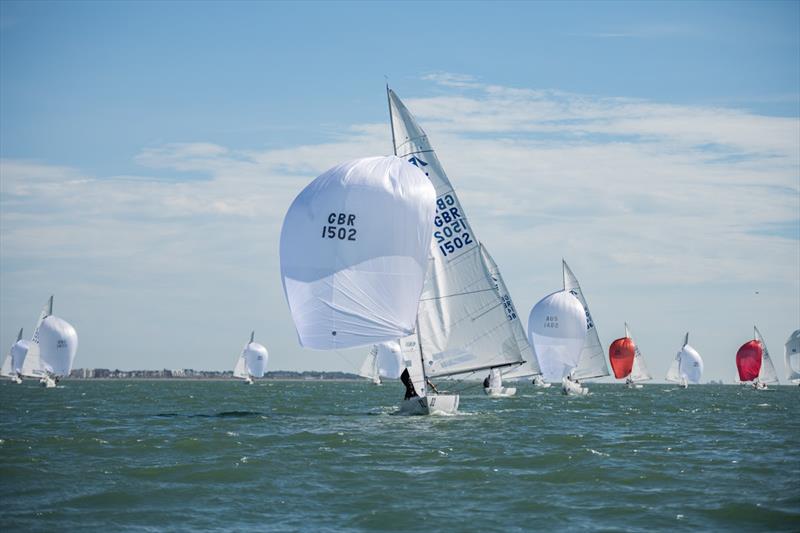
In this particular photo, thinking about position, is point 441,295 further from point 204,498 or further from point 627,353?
→ point 627,353

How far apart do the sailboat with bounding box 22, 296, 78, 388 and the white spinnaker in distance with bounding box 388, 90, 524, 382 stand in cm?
6619

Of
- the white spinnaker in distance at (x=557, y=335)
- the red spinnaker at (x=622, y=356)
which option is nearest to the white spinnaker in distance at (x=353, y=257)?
the white spinnaker in distance at (x=557, y=335)

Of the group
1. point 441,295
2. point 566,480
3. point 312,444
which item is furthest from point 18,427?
point 566,480

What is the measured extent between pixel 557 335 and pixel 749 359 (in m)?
48.8

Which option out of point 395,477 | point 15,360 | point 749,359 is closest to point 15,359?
point 15,360

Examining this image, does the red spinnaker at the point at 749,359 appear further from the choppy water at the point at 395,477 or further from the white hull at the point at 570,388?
the choppy water at the point at 395,477

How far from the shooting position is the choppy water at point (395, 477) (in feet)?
56.0

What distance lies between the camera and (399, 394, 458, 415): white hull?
33.5 metres

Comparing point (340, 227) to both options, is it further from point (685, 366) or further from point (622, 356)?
point (685, 366)

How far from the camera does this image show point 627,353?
93.1 m

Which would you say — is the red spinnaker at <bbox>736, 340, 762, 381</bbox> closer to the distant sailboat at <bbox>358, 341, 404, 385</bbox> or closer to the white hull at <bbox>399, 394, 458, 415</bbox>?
the distant sailboat at <bbox>358, 341, 404, 385</bbox>

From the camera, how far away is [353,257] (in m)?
30.5

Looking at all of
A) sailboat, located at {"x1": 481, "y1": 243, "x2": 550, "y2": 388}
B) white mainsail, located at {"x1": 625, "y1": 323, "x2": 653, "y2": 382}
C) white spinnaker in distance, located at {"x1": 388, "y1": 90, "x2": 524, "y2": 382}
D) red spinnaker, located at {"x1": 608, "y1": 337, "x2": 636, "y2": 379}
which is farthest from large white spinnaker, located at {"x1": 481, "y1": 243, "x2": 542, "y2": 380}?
white mainsail, located at {"x1": 625, "y1": 323, "x2": 653, "y2": 382}

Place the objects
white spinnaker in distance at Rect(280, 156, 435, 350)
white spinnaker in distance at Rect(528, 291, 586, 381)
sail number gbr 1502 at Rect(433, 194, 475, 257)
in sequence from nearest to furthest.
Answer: white spinnaker in distance at Rect(280, 156, 435, 350) < sail number gbr 1502 at Rect(433, 194, 475, 257) < white spinnaker in distance at Rect(528, 291, 586, 381)
